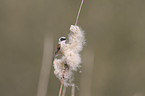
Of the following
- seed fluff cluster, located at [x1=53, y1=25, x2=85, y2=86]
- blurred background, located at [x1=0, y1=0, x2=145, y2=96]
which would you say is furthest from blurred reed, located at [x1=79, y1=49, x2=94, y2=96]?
blurred background, located at [x1=0, y1=0, x2=145, y2=96]

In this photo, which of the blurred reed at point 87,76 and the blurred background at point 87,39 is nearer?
the blurred reed at point 87,76

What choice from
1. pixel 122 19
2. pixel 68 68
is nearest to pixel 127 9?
pixel 122 19

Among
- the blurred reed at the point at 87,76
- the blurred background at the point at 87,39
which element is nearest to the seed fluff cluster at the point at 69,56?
the blurred reed at the point at 87,76

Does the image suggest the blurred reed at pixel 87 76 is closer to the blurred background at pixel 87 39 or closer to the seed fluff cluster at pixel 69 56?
the seed fluff cluster at pixel 69 56

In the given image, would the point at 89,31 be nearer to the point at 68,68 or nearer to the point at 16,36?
the point at 16,36

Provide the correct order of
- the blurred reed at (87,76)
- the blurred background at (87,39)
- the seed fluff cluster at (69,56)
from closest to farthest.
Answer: the seed fluff cluster at (69,56) < the blurred reed at (87,76) < the blurred background at (87,39)

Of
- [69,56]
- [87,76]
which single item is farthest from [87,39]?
[69,56]
